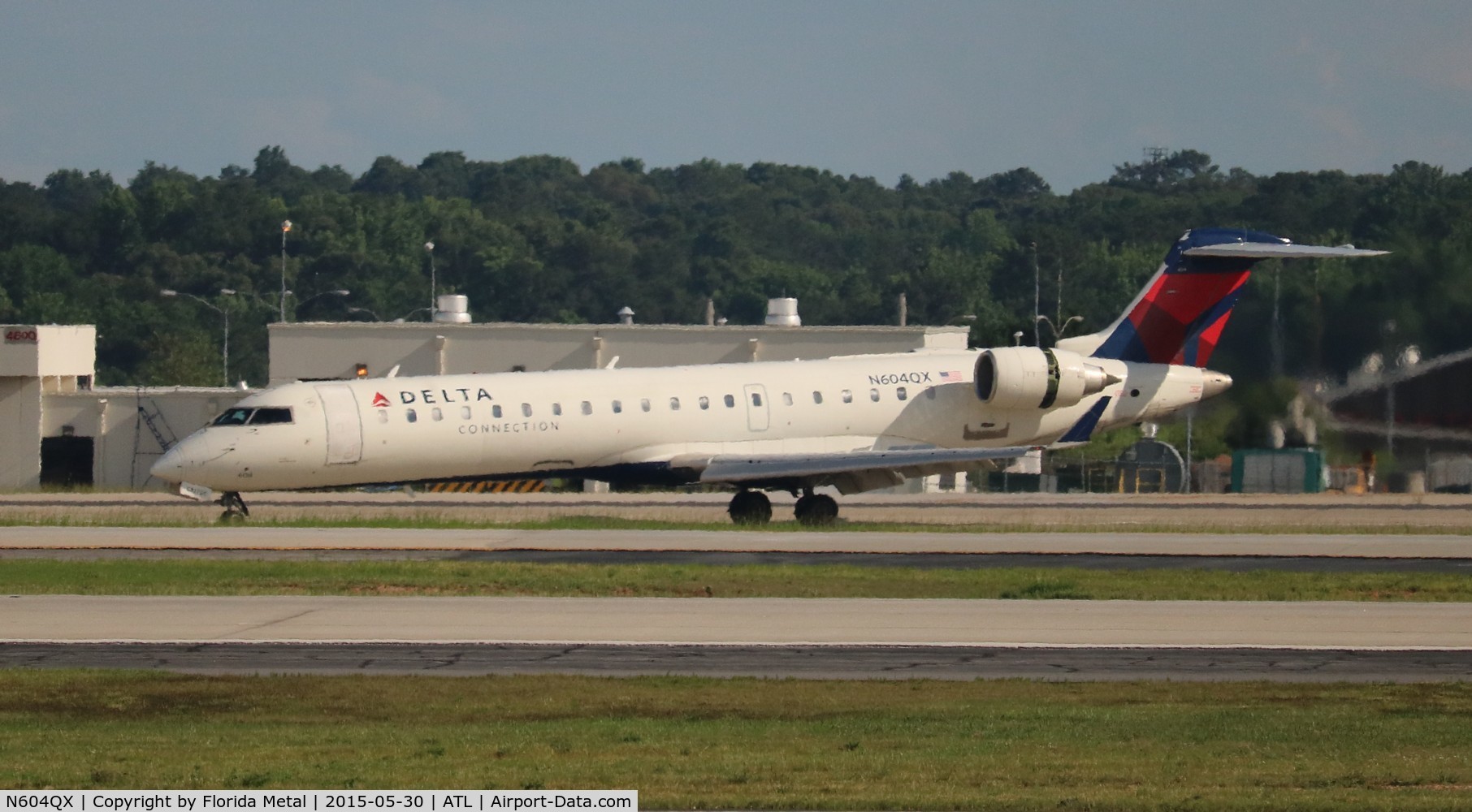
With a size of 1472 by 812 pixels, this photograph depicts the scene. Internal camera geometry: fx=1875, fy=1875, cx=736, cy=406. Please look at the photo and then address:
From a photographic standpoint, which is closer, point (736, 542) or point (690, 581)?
point (690, 581)

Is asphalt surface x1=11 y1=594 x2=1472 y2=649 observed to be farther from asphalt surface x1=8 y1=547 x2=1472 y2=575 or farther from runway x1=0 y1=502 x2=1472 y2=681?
asphalt surface x1=8 y1=547 x2=1472 y2=575

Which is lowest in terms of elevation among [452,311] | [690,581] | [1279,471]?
[690,581]

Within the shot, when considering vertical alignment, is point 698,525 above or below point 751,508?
below

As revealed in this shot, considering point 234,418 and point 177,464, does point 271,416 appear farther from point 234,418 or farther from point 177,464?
point 177,464

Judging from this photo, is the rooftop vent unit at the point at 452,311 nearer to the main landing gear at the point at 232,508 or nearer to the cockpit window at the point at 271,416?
the main landing gear at the point at 232,508

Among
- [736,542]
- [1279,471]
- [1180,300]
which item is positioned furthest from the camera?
[1279,471]

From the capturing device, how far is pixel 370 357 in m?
60.1

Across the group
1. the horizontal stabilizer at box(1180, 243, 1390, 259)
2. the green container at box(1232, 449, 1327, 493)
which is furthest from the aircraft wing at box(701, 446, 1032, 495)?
the green container at box(1232, 449, 1327, 493)

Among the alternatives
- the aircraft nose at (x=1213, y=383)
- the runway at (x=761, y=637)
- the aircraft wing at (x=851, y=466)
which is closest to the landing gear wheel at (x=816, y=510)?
the aircraft wing at (x=851, y=466)

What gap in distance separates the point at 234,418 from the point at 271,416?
0.79 meters

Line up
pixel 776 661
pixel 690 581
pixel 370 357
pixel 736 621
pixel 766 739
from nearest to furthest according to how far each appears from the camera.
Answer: pixel 766 739, pixel 776 661, pixel 736 621, pixel 690 581, pixel 370 357

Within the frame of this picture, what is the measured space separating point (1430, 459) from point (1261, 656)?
24.6 metres

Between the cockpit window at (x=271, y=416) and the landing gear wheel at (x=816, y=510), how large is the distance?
10.3 metres

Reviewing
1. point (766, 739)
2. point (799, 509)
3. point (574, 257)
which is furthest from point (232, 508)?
point (574, 257)
